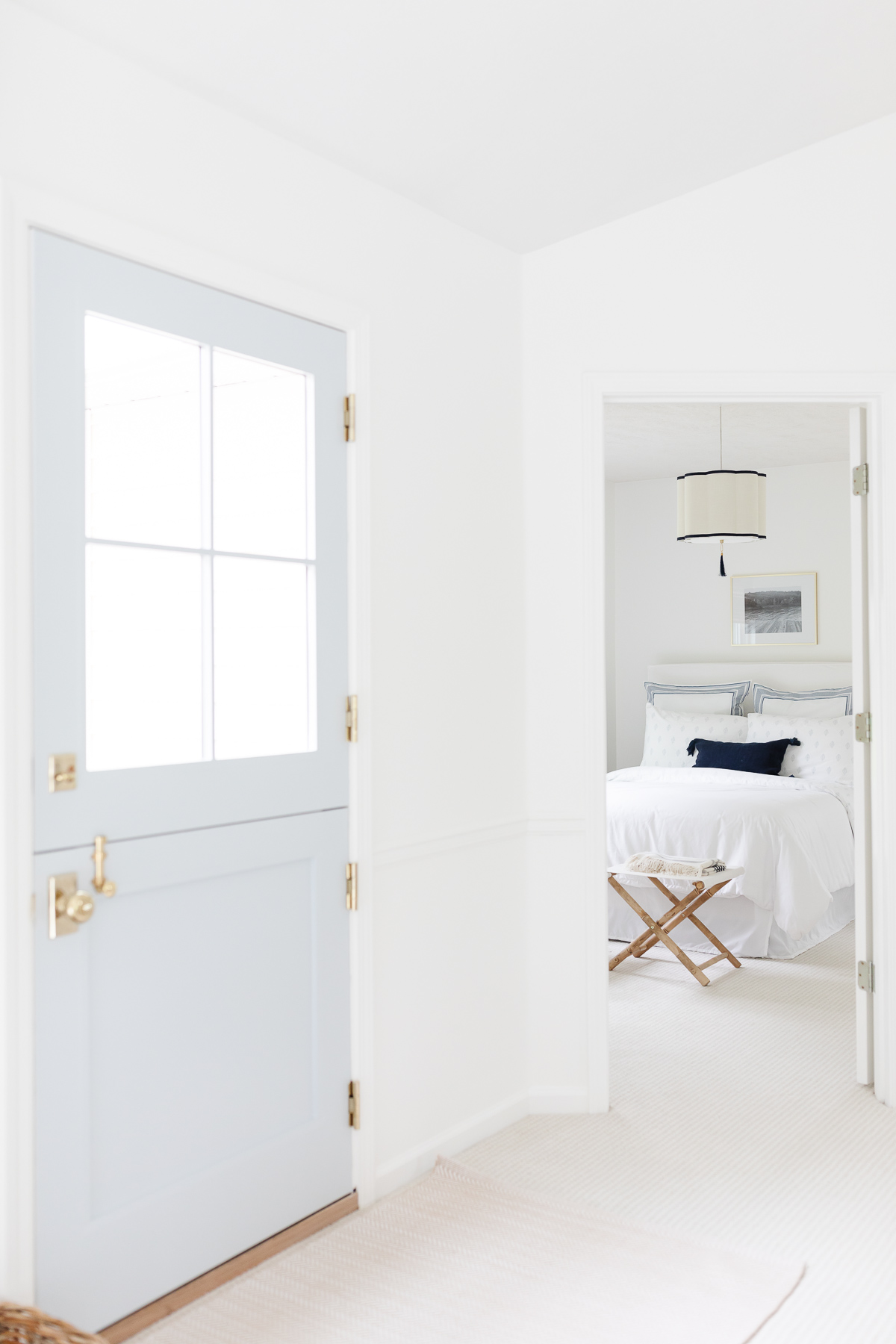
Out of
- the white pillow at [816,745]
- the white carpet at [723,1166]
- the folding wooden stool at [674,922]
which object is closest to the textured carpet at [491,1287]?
the white carpet at [723,1166]

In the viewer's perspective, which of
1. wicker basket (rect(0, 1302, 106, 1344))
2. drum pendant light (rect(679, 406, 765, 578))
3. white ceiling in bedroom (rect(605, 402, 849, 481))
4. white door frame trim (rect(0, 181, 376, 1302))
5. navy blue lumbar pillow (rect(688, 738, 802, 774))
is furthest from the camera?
navy blue lumbar pillow (rect(688, 738, 802, 774))

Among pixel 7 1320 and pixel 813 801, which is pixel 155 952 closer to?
pixel 7 1320

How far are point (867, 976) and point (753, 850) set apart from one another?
1.44 metres

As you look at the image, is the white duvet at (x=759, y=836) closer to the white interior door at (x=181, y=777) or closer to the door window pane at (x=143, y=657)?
the white interior door at (x=181, y=777)

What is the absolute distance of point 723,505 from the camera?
198 inches

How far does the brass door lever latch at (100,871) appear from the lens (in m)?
1.93

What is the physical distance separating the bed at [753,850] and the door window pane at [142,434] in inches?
123

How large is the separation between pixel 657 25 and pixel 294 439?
1158 millimetres

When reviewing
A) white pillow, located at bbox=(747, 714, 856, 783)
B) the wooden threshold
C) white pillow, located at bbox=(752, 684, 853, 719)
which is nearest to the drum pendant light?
white pillow, located at bbox=(747, 714, 856, 783)

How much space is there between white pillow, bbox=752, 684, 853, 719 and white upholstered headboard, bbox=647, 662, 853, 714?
7 cm

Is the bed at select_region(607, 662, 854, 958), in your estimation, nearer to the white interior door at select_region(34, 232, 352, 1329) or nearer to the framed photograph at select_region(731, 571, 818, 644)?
the framed photograph at select_region(731, 571, 818, 644)

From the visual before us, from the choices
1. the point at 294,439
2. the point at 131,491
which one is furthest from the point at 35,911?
the point at 294,439

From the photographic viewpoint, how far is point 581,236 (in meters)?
3.04

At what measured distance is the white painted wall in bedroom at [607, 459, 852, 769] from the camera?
6.50 metres
